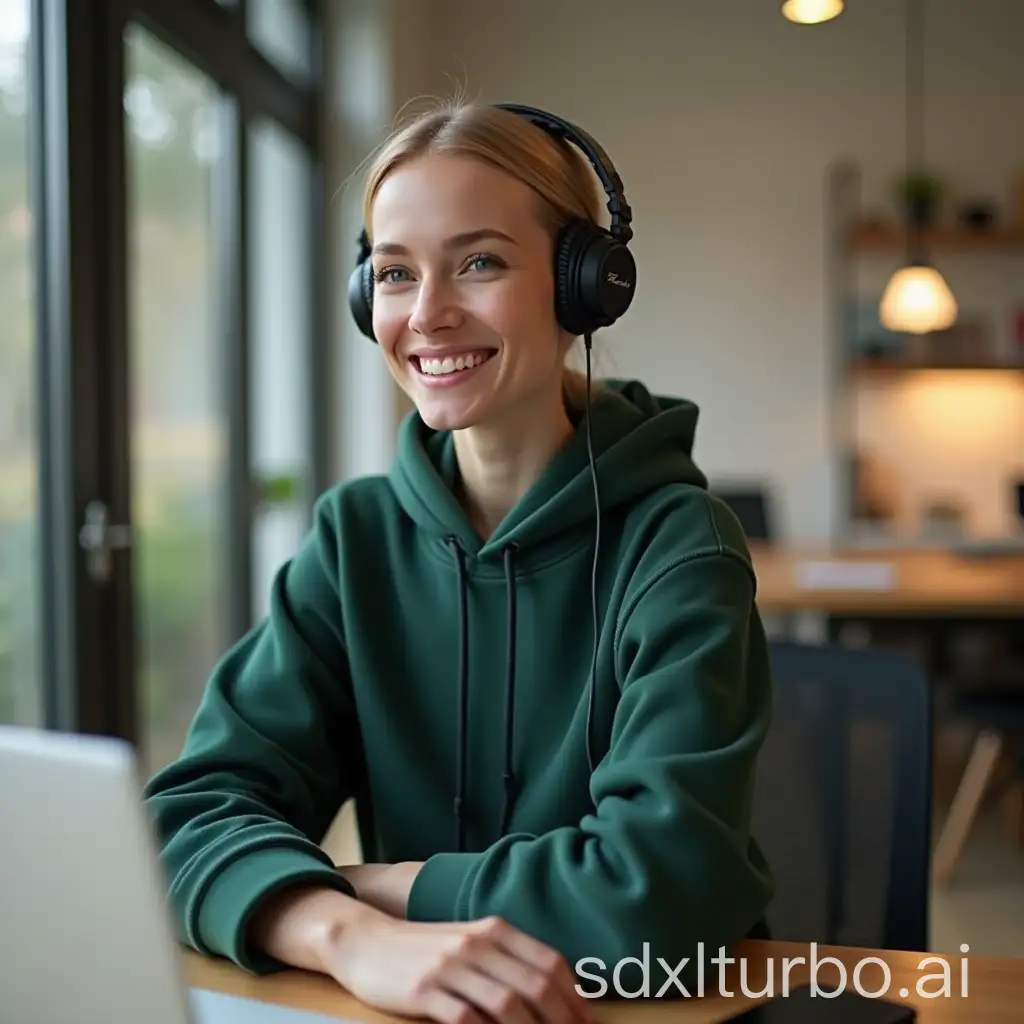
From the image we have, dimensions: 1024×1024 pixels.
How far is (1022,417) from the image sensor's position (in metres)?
5.49

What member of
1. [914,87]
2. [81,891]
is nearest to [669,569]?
[81,891]

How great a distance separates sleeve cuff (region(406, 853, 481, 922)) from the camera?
0.96 m

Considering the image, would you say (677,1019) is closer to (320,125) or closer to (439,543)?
(439,543)

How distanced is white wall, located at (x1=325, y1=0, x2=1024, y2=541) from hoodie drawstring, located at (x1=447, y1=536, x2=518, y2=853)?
4.35m

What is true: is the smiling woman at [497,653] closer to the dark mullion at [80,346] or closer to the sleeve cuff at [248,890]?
the sleeve cuff at [248,890]

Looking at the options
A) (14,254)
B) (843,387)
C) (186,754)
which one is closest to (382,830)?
(186,754)

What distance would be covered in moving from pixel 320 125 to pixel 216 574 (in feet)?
5.47

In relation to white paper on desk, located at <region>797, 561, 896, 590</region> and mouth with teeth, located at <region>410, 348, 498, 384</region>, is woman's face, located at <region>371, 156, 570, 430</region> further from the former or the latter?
white paper on desk, located at <region>797, 561, 896, 590</region>

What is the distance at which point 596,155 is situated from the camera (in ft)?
3.82

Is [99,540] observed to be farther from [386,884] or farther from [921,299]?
[921,299]

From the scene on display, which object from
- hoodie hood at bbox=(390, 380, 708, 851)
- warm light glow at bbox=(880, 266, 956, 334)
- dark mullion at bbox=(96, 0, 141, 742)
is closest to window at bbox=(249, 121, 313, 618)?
dark mullion at bbox=(96, 0, 141, 742)

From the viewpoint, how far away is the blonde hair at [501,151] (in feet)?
3.77

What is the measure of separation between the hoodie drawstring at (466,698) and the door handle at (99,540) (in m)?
1.39

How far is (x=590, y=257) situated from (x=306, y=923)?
58 centimetres
